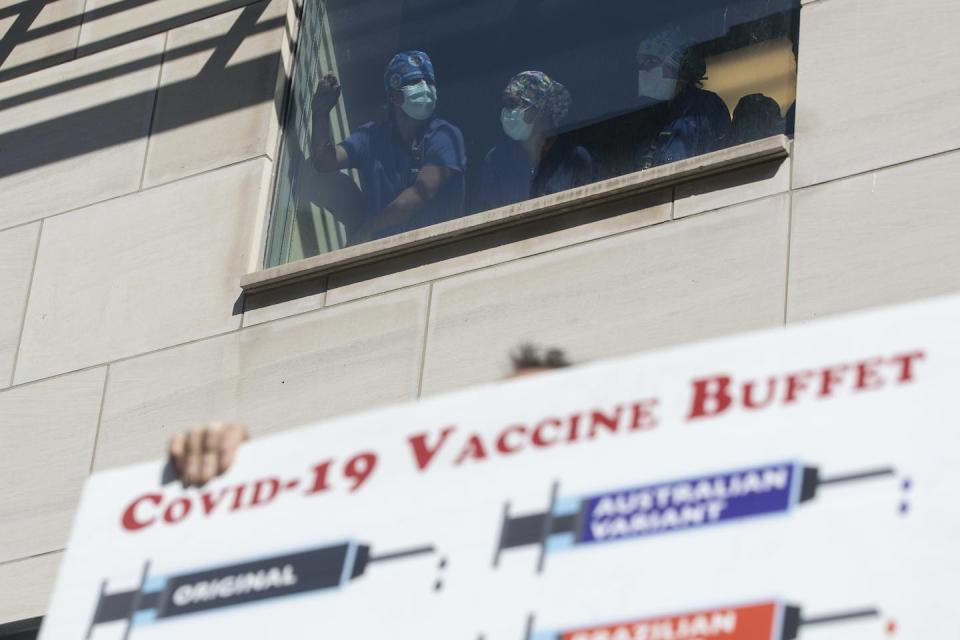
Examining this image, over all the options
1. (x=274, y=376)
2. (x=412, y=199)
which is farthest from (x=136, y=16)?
(x=274, y=376)

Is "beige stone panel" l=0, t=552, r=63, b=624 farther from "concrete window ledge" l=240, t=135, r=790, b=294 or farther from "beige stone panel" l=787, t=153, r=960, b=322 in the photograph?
"beige stone panel" l=787, t=153, r=960, b=322

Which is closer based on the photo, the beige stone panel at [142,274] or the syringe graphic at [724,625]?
the syringe graphic at [724,625]

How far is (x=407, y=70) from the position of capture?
30.5 ft

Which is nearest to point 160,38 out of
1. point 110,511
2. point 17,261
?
point 17,261

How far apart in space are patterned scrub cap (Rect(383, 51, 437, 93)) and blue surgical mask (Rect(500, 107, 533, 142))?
0.54 m

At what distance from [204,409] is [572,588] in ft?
16.0

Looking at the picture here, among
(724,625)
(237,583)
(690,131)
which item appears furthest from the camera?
(690,131)

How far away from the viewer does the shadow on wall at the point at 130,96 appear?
9828 mm

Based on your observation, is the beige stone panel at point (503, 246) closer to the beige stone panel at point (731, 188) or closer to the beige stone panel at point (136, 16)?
the beige stone panel at point (731, 188)

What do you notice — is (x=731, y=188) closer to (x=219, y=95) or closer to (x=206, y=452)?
(x=219, y=95)

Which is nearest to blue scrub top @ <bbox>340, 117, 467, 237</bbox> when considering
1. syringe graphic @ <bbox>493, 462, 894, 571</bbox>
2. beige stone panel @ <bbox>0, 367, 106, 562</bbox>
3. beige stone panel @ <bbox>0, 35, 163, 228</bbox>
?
beige stone panel @ <bbox>0, 35, 163, 228</bbox>

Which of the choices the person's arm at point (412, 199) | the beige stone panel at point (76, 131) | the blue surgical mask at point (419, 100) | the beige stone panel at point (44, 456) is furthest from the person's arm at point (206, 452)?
the beige stone panel at point (76, 131)

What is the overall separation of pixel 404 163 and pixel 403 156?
0.04m

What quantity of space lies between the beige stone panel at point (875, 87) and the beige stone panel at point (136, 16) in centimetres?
345
